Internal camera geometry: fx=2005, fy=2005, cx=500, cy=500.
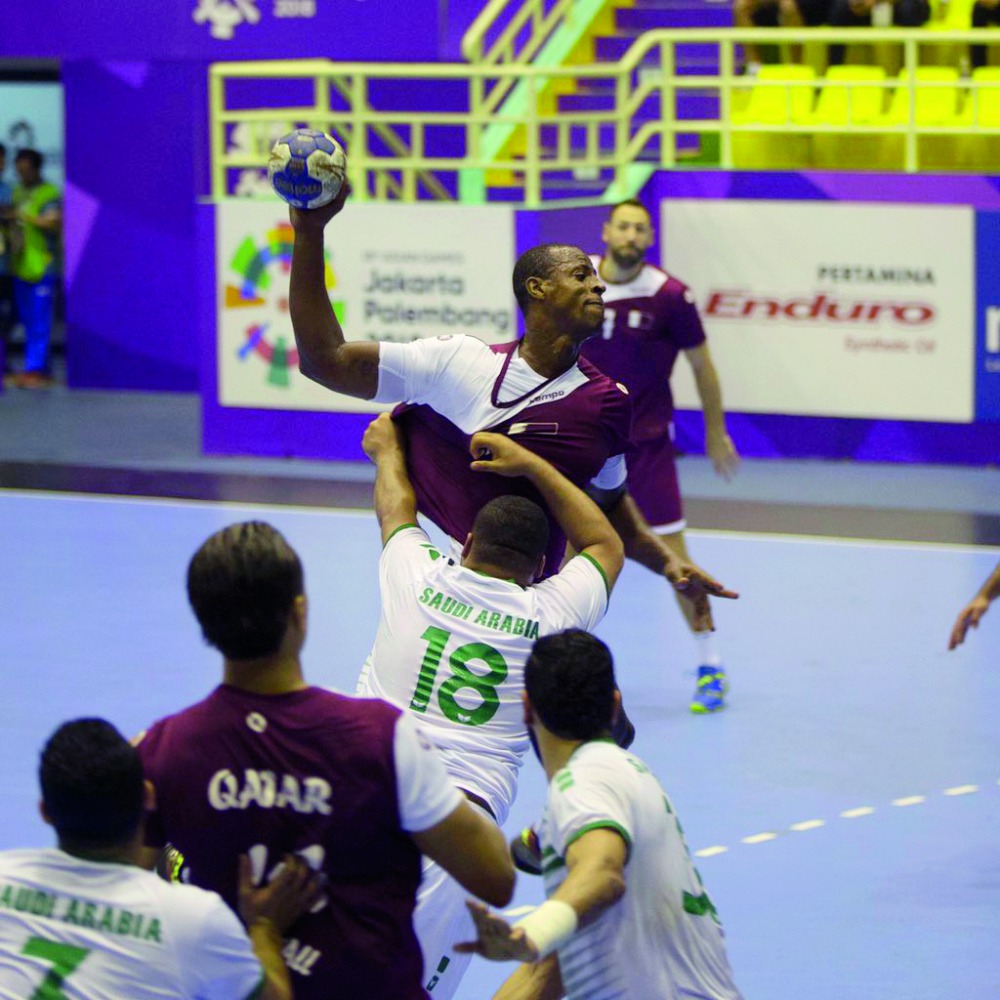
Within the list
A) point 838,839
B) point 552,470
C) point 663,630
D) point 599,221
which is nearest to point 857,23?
point 599,221

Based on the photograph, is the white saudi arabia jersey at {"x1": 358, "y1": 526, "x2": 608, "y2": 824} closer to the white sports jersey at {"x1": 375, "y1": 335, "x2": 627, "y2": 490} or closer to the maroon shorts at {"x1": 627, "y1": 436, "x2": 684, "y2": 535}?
the white sports jersey at {"x1": 375, "y1": 335, "x2": 627, "y2": 490}

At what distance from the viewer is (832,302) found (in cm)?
1588

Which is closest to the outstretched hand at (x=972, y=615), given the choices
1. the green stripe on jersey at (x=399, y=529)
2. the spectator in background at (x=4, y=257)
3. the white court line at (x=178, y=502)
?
the green stripe on jersey at (x=399, y=529)

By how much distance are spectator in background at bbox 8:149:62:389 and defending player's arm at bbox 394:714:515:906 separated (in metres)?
18.0

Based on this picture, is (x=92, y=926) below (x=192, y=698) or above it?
above

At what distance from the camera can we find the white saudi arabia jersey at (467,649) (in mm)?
4926

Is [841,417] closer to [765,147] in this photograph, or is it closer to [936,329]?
[936,329]

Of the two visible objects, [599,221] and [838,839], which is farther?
[599,221]

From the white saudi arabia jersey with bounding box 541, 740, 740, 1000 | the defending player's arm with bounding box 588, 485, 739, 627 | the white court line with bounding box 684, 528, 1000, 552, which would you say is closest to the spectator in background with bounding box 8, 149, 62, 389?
the white court line with bounding box 684, 528, 1000, 552

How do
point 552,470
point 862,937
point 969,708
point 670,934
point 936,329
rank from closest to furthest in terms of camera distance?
point 670,934
point 552,470
point 862,937
point 969,708
point 936,329

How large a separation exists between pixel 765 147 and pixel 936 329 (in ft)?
9.08

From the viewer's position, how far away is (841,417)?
16.1 metres

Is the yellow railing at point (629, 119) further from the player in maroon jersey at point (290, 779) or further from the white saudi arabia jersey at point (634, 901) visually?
the player in maroon jersey at point (290, 779)

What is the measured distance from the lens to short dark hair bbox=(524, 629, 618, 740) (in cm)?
409
